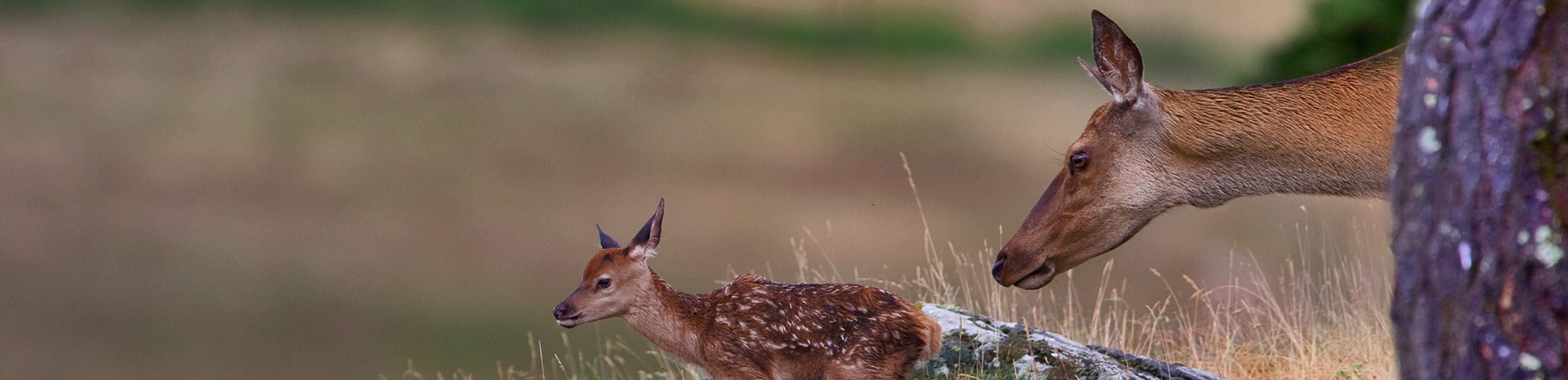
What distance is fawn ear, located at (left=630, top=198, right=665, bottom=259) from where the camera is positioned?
17.9 ft

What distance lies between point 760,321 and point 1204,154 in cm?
216

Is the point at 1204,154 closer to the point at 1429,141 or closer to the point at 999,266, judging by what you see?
the point at 999,266

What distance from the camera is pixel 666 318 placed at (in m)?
A: 5.57

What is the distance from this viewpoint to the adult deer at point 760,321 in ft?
17.5

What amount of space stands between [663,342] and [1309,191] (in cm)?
304

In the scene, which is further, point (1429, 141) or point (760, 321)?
point (760, 321)

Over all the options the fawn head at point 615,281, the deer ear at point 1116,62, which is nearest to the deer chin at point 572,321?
the fawn head at point 615,281

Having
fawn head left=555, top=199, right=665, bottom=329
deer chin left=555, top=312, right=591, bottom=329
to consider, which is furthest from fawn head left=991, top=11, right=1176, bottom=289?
deer chin left=555, top=312, right=591, bottom=329

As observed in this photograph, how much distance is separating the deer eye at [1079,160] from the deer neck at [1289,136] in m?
0.37

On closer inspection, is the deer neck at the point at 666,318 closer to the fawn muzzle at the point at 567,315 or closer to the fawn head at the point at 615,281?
the fawn head at the point at 615,281

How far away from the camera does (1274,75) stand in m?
12.5

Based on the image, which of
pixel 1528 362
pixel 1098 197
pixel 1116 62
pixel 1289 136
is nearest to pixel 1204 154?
pixel 1289 136

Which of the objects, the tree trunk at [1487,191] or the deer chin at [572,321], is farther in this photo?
the deer chin at [572,321]

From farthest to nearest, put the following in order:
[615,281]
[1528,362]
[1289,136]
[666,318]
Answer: [1289,136], [666,318], [615,281], [1528,362]
